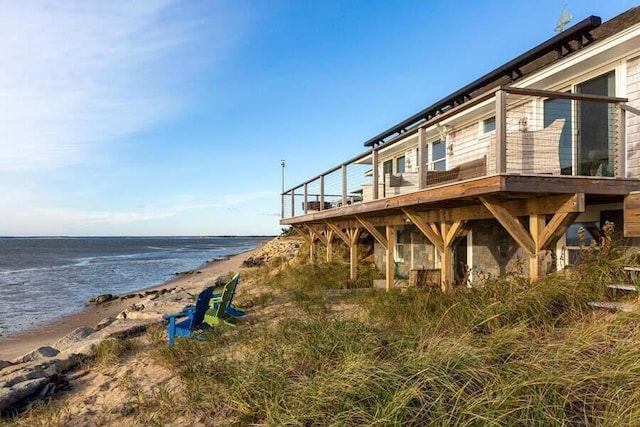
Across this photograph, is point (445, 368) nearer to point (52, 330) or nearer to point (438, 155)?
point (438, 155)

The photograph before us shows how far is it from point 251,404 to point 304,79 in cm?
1452

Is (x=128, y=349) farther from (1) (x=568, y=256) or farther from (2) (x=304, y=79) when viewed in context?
(2) (x=304, y=79)

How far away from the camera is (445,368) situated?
3.26 metres

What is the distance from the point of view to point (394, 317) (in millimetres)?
6086

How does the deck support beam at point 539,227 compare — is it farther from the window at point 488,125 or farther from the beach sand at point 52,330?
the beach sand at point 52,330

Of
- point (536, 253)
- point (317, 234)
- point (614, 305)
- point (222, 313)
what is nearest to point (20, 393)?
point (222, 313)

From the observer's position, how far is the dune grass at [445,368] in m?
2.88

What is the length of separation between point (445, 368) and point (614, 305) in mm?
2672

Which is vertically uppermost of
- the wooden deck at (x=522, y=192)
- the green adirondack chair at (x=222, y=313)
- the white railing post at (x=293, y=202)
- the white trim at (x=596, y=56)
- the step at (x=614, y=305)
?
the white trim at (x=596, y=56)

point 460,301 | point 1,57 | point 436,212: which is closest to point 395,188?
point 436,212

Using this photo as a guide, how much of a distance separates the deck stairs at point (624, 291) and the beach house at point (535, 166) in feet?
2.30

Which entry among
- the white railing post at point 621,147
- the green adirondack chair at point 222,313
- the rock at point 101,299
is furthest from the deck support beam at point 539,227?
the rock at point 101,299

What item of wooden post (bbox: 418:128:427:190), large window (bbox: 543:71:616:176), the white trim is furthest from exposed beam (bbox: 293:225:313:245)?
large window (bbox: 543:71:616:176)

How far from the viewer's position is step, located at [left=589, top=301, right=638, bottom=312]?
4336 millimetres
